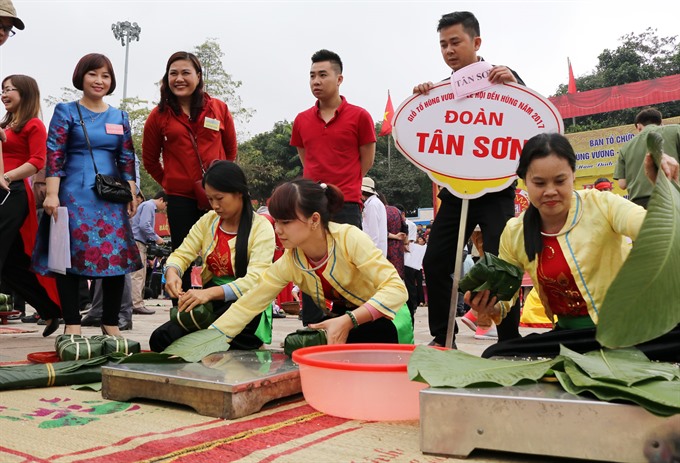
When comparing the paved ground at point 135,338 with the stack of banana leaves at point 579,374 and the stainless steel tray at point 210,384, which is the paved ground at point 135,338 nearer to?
the stainless steel tray at point 210,384

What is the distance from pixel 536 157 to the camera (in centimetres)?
186

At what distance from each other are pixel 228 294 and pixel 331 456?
4.19ft

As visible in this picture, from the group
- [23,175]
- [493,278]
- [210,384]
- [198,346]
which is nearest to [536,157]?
[493,278]

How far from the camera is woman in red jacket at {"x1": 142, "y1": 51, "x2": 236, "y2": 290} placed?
3.24m

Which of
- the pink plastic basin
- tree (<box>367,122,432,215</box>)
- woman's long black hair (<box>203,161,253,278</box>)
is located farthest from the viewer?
tree (<box>367,122,432,215</box>)

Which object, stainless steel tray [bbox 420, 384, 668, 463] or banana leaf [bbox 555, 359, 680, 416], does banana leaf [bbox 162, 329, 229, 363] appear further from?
banana leaf [bbox 555, 359, 680, 416]

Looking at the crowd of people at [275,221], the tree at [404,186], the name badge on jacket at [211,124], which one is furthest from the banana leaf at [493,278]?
the tree at [404,186]

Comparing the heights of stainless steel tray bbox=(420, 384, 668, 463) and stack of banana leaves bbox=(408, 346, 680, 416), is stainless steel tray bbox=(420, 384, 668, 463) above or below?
below

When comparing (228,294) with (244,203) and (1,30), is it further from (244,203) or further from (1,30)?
(1,30)

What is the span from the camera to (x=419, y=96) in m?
2.82

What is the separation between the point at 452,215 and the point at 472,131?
1.25 feet

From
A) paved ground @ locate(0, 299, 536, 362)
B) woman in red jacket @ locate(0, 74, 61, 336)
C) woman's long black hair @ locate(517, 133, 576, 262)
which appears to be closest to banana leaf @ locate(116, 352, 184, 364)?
paved ground @ locate(0, 299, 536, 362)

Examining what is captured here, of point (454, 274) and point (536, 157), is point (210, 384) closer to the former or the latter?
point (536, 157)

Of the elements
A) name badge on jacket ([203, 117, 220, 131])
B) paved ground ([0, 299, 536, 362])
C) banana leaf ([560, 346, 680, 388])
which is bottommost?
paved ground ([0, 299, 536, 362])
